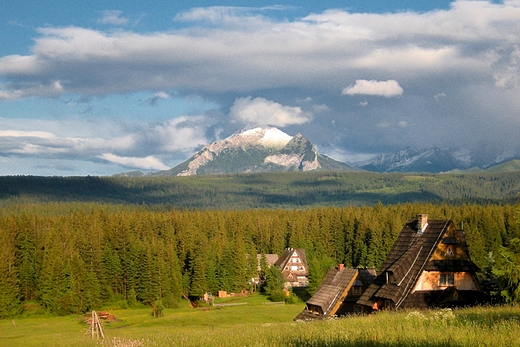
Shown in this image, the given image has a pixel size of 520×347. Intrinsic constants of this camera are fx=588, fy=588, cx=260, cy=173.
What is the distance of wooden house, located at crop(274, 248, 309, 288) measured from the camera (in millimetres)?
126875

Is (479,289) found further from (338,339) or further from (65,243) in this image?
(65,243)

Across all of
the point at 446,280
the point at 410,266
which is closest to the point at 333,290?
the point at 410,266

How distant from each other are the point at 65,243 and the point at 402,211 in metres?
85.4

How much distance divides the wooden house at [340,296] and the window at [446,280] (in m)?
12.0

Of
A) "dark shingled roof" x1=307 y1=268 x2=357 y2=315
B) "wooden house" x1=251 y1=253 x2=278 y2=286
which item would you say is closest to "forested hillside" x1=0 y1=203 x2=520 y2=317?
"wooden house" x1=251 y1=253 x2=278 y2=286

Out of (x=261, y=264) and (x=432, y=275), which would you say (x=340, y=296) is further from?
(x=261, y=264)

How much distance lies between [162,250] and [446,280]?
77996 millimetres

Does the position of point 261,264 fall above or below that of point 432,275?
below

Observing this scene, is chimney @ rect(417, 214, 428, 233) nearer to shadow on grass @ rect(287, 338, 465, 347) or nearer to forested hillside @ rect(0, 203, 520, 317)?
shadow on grass @ rect(287, 338, 465, 347)

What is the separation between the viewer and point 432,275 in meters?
38.6

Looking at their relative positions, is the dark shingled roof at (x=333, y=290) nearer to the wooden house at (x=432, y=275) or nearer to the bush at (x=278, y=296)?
the wooden house at (x=432, y=275)

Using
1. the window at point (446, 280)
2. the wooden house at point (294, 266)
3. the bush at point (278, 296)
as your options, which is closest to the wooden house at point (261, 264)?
the wooden house at point (294, 266)

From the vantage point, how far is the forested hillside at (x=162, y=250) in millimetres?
96062

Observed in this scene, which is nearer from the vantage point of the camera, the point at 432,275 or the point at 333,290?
the point at 432,275
